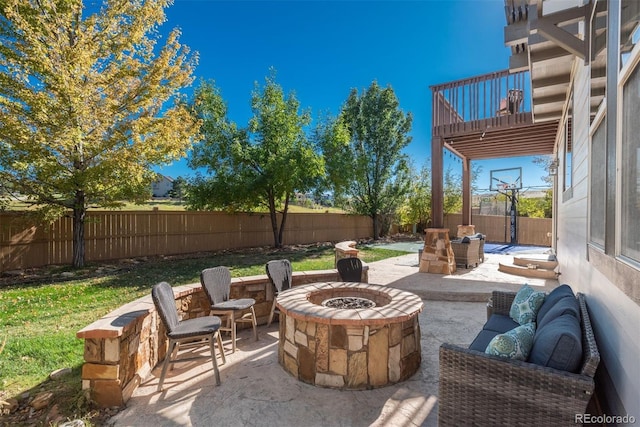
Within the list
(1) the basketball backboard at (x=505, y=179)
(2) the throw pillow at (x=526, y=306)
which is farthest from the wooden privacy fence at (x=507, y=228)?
(2) the throw pillow at (x=526, y=306)

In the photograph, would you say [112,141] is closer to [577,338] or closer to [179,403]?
[179,403]

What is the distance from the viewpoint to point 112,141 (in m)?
6.80

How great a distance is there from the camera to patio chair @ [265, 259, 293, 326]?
392 cm

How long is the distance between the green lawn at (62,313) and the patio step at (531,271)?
4031 millimetres

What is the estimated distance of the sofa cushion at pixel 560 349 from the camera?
1.53 m

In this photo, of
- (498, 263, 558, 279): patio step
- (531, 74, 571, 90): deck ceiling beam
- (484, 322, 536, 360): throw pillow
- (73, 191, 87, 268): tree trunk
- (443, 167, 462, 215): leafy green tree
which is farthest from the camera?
(443, 167, 462, 215): leafy green tree

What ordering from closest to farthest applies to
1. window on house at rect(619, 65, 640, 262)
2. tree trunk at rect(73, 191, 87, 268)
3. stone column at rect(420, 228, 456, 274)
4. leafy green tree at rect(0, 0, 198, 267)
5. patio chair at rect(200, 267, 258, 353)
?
window on house at rect(619, 65, 640, 262), patio chair at rect(200, 267, 258, 353), leafy green tree at rect(0, 0, 198, 267), stone column at rect(420, 228, 456, 274), tree trunk at rect(73, 191, 87, 268)

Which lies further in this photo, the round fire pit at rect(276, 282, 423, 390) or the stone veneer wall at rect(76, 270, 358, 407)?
the round fire pit at rect(276, 282, 423, 390)

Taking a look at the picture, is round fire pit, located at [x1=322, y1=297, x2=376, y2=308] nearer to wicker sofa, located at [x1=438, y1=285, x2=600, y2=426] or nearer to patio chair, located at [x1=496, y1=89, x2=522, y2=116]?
wicker sofa, located at [x1=438, y1=285, x2=600, y2=426]

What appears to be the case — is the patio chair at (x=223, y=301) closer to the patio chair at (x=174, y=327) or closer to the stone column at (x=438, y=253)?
the patio chair at (x=174, y=327)

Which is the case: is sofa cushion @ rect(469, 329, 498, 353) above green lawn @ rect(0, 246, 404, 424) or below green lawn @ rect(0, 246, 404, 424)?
above

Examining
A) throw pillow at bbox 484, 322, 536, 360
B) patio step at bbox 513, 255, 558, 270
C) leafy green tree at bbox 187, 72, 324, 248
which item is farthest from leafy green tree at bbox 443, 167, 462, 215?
throw pillow at bbox 484, 322, 536, 360

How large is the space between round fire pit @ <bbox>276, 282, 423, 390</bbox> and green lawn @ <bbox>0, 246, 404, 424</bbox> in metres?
1.65

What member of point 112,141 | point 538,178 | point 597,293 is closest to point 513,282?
point 597,293
